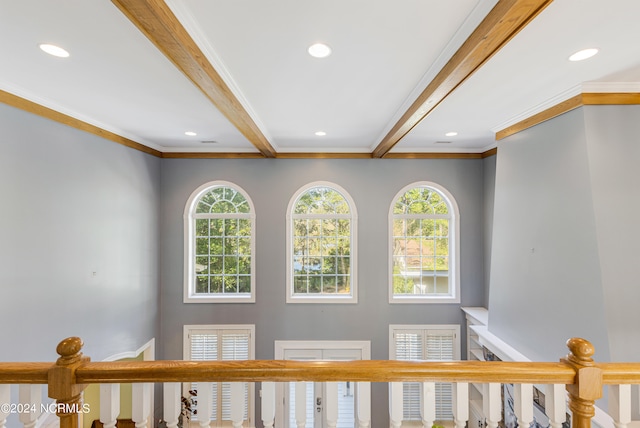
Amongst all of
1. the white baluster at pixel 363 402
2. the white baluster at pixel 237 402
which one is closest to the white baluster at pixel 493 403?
the white baluster at pixel 363 402

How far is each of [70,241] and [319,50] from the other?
292cm

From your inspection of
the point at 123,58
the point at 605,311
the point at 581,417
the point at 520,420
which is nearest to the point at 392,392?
the point at 520,420

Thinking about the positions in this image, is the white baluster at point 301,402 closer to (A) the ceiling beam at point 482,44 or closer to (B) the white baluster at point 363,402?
(B) the white baluster at point 363,402

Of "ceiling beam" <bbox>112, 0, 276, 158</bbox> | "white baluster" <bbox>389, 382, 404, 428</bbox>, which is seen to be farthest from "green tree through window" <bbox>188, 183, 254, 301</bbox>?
"white baluster" <bbox>389, 382, 404, 428</bbox>

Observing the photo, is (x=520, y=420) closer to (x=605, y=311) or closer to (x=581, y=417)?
(x=581, y=417)

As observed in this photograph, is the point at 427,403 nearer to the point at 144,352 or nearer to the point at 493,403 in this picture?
the point at 493,403

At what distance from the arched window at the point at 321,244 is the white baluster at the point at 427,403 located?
331cm

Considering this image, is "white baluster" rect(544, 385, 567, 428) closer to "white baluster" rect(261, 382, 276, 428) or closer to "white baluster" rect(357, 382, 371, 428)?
"white baluster" rect(357, 382, 371, 428)

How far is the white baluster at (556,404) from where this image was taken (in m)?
0.93

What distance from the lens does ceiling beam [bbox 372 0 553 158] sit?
125 cm

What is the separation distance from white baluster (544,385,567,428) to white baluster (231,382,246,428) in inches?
40.8

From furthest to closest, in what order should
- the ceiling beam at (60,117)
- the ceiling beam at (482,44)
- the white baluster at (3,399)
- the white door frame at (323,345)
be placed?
the white door frame at (323,345) → the ceiling beam at (60,117) → the ceiling beam at (482,44) → the white baluster at (3,399)

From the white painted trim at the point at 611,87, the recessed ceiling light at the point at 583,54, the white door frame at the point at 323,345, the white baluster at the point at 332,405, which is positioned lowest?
the white door frame at the point at 323,345

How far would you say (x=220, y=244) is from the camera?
14.4ft
